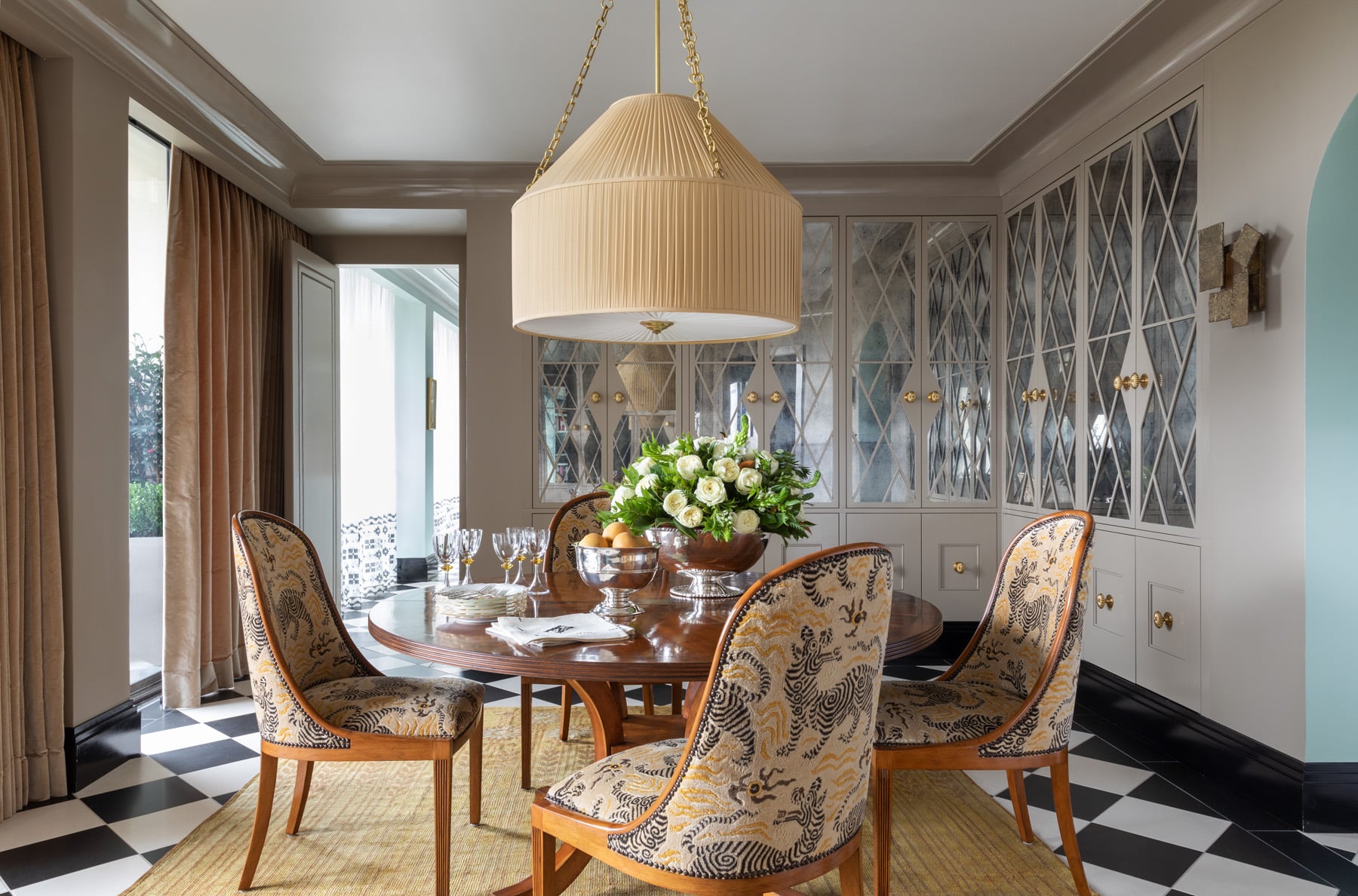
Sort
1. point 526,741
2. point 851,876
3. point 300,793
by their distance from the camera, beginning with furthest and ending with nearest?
point 526,741, point 300,793, point 851,876

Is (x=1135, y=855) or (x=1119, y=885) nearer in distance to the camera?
(x=1119, y=885)

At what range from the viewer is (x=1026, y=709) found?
200 cm

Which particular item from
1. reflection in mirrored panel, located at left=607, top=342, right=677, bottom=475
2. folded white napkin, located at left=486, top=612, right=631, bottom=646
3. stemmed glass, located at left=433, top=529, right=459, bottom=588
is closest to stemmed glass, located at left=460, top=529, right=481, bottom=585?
stemmed glass, located at left=433, top=529, right=459, bottom=588

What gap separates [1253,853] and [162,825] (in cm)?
298

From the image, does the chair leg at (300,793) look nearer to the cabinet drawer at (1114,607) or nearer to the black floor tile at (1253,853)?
the black floor tile at (1253,853)

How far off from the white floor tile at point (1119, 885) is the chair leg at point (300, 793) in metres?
2.02

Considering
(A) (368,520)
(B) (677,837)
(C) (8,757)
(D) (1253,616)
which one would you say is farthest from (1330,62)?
(A) (368,520)

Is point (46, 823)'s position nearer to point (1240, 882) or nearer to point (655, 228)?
point (655, 228)

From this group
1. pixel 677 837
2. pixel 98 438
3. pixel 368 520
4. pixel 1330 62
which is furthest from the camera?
pixel 368 520

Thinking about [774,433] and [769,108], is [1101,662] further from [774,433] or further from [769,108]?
[769,108]

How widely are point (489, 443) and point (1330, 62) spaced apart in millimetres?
3737

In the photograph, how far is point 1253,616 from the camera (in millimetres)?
2715

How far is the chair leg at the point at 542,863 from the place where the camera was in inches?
64.3

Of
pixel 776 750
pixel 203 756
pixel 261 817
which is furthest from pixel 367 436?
pixel 776 750
